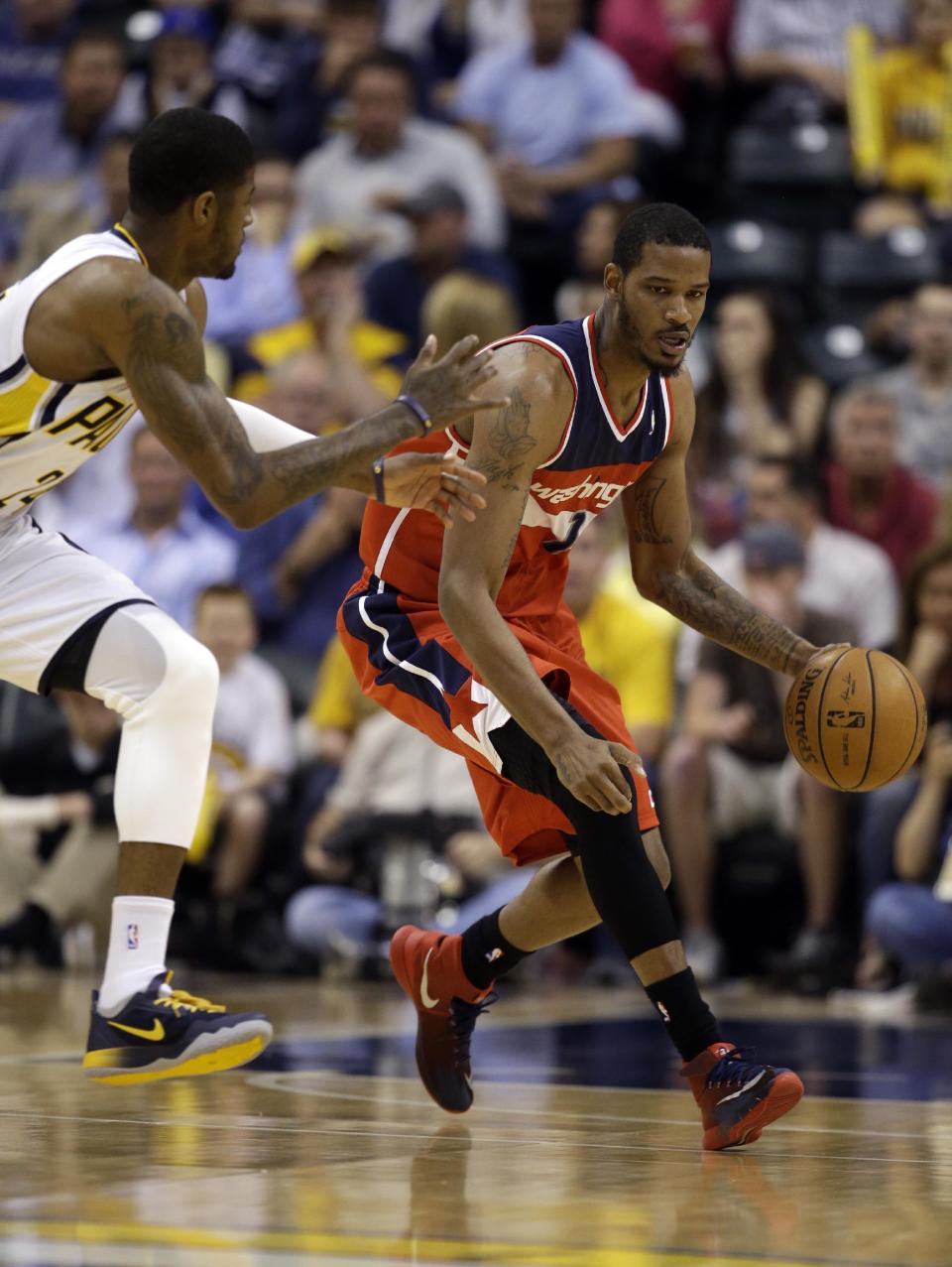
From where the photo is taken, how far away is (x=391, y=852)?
8.54 metres

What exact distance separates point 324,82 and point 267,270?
1.86 meters

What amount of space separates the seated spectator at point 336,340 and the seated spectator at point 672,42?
2.32m

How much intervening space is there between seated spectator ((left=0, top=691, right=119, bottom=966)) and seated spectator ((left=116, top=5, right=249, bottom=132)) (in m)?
4.70

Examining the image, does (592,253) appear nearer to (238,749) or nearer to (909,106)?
(909,106)

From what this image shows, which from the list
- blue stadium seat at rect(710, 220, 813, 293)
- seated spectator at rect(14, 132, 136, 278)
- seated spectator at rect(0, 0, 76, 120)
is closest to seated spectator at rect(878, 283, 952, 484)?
blue stadium seat at rect(710, 220, 813, 293)

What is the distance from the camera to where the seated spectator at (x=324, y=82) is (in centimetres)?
1278

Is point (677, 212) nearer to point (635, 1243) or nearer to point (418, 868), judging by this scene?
point (635, 1243)

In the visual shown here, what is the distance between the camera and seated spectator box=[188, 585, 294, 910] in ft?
29.9

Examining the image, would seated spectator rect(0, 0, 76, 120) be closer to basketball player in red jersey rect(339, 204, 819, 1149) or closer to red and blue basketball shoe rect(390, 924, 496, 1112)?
basketball player in red jersey rect(339, 204, 819, 1149)

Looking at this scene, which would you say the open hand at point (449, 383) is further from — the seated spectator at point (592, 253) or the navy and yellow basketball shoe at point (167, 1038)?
the seated spectator at point (592, 253)

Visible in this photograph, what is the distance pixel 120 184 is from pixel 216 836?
4429 mm

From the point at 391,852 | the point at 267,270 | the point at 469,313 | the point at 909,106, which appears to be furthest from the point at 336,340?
the point at 909,106

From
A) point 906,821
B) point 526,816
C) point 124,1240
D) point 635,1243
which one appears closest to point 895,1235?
point 635,1243

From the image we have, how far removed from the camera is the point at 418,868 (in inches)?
334
